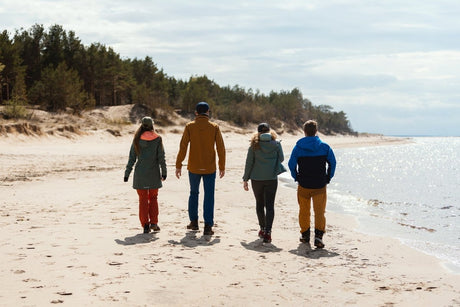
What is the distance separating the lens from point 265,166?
296 inches

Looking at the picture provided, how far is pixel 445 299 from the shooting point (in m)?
5.02

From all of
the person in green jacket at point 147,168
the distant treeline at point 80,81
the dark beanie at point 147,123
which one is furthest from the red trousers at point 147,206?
the distant treeline at point 80,81

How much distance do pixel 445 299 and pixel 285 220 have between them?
5326mm

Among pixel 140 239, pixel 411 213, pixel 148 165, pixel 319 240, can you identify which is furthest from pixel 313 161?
pixel 411 213

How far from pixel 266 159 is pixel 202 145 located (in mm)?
1103

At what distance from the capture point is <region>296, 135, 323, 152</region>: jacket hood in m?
7.36

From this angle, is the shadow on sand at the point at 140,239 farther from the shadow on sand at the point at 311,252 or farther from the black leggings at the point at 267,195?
the shadow on sand at the point at 311,252

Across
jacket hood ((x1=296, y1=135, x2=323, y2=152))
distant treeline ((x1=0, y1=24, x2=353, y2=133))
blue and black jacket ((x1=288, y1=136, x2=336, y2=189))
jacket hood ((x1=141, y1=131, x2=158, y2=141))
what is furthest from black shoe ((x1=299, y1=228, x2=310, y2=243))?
distant treeline ((x1=0, y1=24, x2=353, y2=133))

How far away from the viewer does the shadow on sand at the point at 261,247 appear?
7137 millimetres

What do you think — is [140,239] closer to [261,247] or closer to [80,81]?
[261,247]

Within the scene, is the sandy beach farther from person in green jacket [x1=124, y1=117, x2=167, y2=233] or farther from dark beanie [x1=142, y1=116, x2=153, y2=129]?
dark beanie [x1=142, y1=116, x2=153, y2=129]

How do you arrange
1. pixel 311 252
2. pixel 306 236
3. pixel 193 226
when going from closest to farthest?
pixel 311 252 → pixel 306 236 → pixel 193 226

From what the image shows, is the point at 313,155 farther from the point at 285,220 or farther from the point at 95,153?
the point at 95,153

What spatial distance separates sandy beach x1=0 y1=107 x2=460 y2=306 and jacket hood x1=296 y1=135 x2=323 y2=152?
1625 mm
